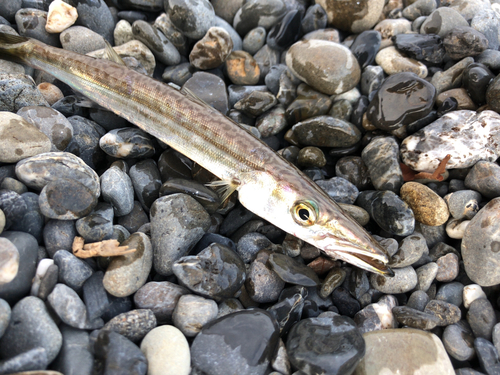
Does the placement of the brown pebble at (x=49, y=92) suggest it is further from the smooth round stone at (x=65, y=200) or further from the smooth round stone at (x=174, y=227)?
the smooth round stone at (x=174, y=227)

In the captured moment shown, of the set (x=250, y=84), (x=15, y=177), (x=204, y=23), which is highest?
(x=204, y=23)

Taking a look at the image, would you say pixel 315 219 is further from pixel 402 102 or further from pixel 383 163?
pixel 402 102

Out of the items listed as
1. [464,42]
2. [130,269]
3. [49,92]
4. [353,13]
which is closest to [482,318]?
[130,269]

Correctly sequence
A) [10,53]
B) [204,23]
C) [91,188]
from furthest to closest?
1. [204,23]
2. [10,53]
3. [91,188]

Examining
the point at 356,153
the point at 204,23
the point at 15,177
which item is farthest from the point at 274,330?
the point at 204,23

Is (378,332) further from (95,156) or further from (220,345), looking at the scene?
(95,156)

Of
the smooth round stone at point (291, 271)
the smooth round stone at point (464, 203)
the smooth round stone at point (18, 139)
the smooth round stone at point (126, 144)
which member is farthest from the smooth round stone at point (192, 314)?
the smooth round stone at point (464, 203)
